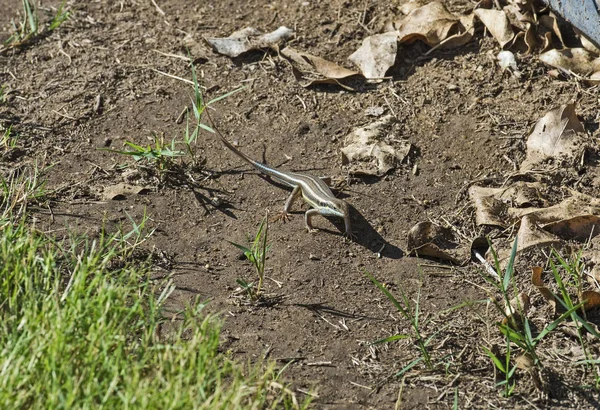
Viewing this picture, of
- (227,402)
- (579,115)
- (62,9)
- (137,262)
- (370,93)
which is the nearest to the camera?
(227,402)

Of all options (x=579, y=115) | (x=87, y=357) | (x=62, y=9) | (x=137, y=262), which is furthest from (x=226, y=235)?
(x=62, y=9)

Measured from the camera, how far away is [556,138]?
580cm

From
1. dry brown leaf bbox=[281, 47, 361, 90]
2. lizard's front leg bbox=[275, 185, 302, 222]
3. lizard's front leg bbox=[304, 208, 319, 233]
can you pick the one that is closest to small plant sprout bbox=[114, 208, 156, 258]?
lizard's front leg bbox=[275, 185, 302, 222]

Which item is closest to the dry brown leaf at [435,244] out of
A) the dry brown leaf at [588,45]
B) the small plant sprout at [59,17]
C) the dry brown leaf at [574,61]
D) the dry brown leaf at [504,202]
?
the dry brown leaf at [504,202]

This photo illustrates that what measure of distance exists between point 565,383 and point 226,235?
2.18m

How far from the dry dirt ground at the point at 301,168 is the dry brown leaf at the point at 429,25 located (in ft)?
0.45

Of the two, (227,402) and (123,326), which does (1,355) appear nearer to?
(123,326)

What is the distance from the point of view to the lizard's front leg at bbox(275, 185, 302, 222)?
5675mm

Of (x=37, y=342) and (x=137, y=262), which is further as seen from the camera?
(x=137, y=262)

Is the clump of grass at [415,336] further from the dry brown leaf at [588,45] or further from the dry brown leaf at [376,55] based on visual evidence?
the dry brown leaf at [588,45]

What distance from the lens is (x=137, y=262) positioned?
5.09m

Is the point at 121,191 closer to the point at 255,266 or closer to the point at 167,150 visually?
the point at 167,150

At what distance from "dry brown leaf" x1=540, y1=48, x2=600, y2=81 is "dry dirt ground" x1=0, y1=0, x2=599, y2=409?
144mm

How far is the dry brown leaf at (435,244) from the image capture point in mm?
5207
